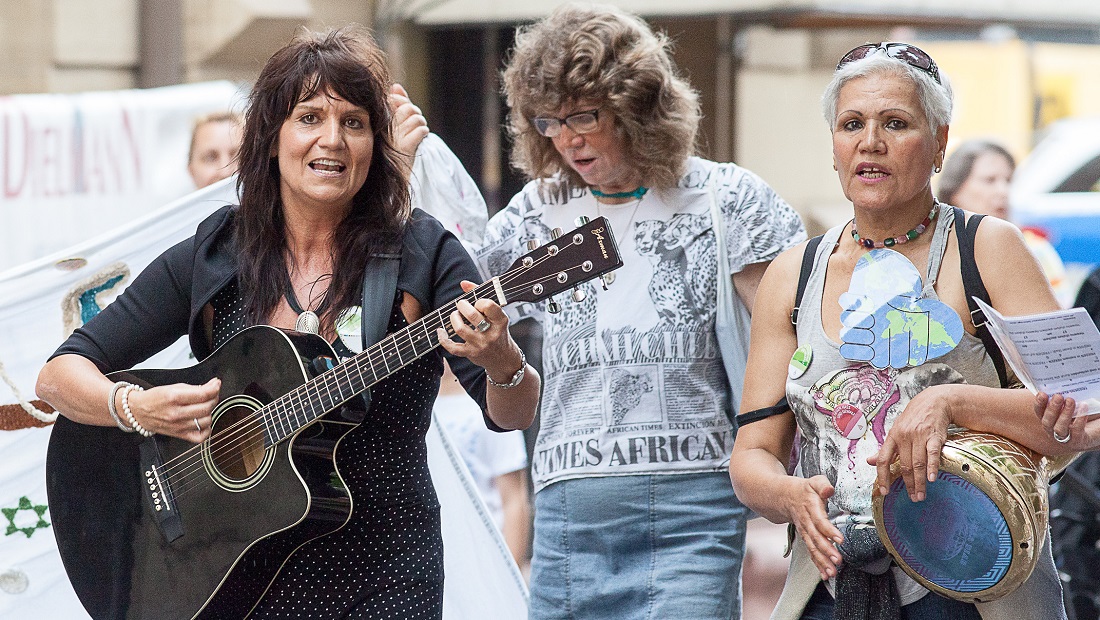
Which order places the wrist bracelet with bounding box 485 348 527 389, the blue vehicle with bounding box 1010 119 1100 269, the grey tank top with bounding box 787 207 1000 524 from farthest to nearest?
1. the blue vehicle with bounding box 1010 119 1100 269
2. the wrist bracelet with bounding box 485 348 527 389
3. the grey tank top with bounding box 787 207 1000 524

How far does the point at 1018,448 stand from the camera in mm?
2578

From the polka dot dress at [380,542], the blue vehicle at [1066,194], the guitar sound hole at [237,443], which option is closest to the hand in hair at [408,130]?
the polka dot dress at [380,542]

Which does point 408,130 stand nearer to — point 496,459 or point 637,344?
point 637,344

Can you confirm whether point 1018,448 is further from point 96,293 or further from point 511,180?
point 511,180

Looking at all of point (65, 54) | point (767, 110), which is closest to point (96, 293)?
point (65, 54)

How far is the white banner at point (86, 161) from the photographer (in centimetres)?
573

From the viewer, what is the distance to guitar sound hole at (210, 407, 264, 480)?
3072 mm

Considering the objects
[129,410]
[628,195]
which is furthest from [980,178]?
[129,410]

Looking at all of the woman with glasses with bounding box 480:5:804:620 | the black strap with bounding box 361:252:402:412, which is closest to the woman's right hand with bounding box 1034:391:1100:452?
the woman with glasses with bounding box 480:5:804:620

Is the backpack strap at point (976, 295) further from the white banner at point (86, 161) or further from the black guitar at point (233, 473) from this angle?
the white banner at point (86, 161)

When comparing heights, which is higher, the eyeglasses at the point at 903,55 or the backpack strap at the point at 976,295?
the eyeglasses at the point at 903,55

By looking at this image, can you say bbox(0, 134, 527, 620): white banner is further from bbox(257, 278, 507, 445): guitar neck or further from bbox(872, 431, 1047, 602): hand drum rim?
bbox(872, 431, 1047, 602): hand drum rim

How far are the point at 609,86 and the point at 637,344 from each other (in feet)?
2.18

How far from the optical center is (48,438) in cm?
423
